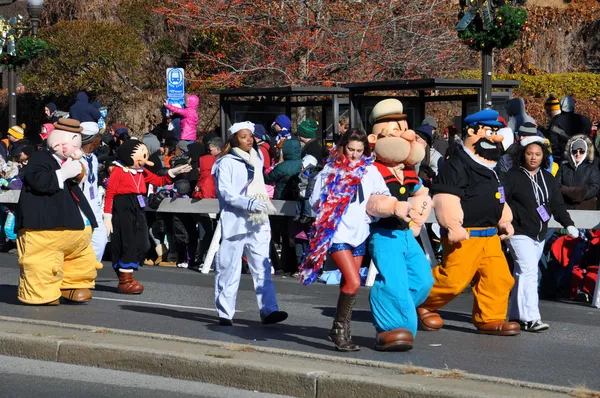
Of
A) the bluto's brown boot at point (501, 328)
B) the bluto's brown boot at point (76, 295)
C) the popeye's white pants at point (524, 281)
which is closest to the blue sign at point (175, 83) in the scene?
the bluto's brown boot at point (76, 295)

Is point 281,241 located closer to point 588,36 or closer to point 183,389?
point 183,389

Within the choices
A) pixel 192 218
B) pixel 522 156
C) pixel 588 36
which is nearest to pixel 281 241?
pixel 192 218

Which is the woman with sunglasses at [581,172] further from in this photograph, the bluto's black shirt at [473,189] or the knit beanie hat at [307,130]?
the bluto's black shirt at [473,189]

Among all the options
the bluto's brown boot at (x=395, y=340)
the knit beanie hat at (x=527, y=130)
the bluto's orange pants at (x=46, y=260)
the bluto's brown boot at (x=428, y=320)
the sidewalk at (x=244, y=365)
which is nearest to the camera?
the sidewalk at (x=244, y=365)

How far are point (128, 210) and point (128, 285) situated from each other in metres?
0.79

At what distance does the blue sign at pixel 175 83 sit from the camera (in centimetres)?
2125

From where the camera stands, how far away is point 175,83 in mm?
21344

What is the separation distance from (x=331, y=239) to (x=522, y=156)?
8.96 feet

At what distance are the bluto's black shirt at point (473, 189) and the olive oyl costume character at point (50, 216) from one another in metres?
3.65

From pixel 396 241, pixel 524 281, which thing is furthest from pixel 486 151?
pixel 396 241

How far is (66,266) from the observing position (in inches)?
464

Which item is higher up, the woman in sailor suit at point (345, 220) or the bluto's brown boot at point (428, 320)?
A: the woman in sailor suit at point (345, 220)

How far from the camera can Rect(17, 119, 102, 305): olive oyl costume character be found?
36.8 feet

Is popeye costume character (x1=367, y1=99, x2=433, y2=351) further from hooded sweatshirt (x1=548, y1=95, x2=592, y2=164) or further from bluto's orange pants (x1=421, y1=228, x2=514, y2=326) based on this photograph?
hooded sweatshirt (x1=548, y1=95, x2=592, y2=164)
